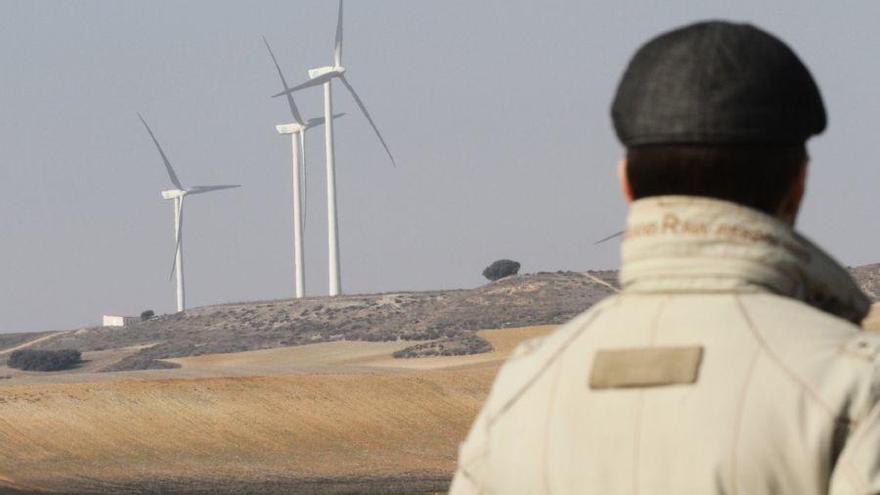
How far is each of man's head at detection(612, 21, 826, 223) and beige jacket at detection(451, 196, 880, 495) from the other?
0.07 m

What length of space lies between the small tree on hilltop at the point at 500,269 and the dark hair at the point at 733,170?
179 meters

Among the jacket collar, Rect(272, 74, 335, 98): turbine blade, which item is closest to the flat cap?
the jacket collar

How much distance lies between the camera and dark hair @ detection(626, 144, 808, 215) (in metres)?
4.03

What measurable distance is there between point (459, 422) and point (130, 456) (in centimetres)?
1484

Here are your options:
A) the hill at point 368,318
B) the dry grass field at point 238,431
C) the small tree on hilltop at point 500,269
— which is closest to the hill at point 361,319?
the hill at point 368,318

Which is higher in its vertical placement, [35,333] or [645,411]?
[645,411]

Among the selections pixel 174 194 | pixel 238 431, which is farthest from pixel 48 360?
pixel 238 431

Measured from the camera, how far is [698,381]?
3.77 m

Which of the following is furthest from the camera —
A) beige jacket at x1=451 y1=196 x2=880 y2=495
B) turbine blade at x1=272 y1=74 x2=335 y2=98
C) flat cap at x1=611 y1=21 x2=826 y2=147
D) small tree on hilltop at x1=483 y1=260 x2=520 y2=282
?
small tree on hilltop at x1=483 y1=260 x2=520 y2=282

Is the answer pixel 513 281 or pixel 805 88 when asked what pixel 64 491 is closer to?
pixel 805 88

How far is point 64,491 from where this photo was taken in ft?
166

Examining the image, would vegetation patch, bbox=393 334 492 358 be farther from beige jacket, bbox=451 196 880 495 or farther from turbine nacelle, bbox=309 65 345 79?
beige jacket, bbox=451 196 880 495

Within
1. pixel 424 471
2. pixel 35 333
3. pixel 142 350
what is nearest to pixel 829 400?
pixel 424 471

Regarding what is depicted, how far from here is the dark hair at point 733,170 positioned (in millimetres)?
4027
